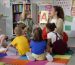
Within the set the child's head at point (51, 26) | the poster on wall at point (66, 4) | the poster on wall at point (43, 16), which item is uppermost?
the poster on wall at point (66, 4)

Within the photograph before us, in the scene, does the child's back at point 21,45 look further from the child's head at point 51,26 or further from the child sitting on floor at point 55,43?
the child's head at point 51,26

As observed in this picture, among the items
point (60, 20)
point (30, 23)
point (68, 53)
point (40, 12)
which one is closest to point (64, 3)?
point (40, 12)

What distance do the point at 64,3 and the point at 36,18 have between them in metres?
0.97

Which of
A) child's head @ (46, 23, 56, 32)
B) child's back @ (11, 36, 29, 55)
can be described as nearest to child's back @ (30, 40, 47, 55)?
child's back @ (11, 36, 29, 55)

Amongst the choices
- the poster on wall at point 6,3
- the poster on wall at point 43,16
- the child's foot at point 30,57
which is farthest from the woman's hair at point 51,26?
the poster on wall at point 6,3

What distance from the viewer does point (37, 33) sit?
4.19 m

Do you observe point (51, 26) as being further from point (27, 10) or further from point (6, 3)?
point (6, 3)

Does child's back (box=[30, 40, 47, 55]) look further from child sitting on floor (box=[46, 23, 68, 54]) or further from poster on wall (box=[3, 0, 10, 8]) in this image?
poster on wall (box=[3, 0, 10, 8])

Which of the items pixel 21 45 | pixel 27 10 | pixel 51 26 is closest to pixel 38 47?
pixel 21 45

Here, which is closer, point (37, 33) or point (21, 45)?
point (37, 33)

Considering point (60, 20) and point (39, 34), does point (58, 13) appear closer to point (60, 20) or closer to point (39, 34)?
point (60, 20)

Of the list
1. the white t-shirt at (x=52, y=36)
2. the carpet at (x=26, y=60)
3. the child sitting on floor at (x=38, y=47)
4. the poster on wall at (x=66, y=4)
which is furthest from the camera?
the poster on wall at (x=66, y=4)

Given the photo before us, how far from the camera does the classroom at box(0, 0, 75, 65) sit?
13.7 feet

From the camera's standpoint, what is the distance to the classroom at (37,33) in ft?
13.7
